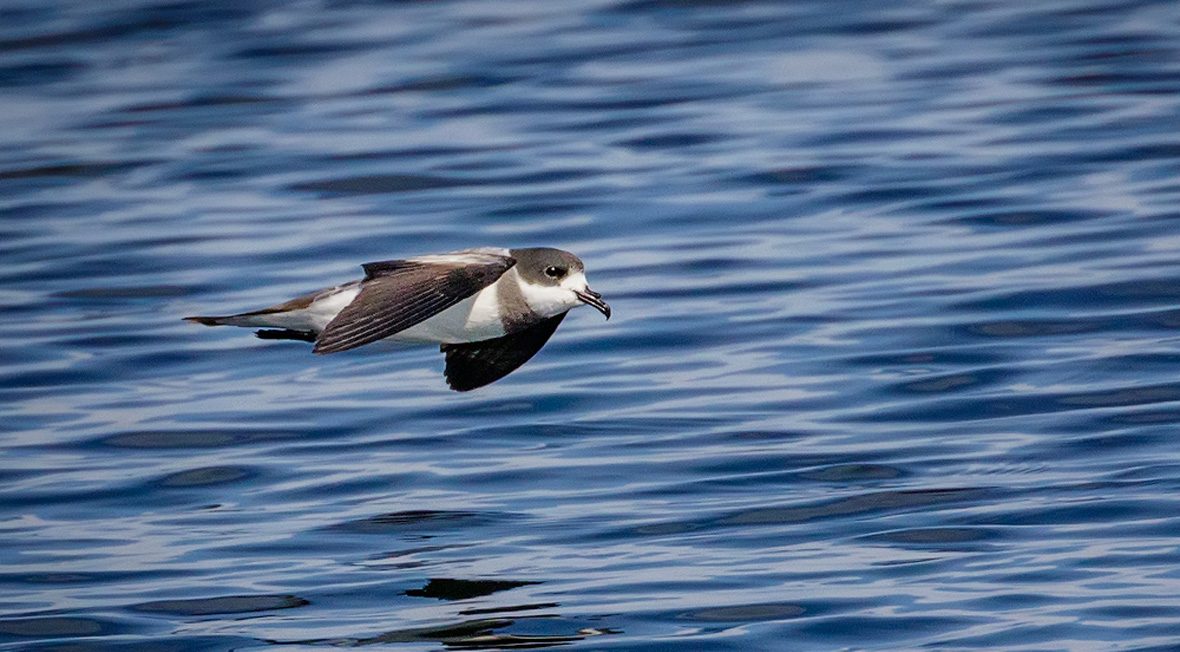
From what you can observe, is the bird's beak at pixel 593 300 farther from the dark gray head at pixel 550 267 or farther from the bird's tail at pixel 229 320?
the bird's tail at pixel 229 320

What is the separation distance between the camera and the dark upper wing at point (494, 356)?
9.89 metres

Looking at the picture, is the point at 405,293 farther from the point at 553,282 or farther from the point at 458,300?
the point at 553,282

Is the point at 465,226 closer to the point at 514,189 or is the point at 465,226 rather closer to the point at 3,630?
the point at 514,189

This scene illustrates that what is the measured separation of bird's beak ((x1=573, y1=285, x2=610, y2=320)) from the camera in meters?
9.27

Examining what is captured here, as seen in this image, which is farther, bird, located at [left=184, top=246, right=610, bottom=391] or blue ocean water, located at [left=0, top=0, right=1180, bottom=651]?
blue ocean water, located at [left=0, top=0, right=1180, bottom=651]

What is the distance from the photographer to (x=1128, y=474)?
34.3 ft

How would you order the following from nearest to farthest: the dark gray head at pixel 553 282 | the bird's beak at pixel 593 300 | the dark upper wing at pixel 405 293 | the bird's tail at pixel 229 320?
the dark upper wing at pixel 405 293, the bird's tail at pixel 229 320, the bird's beak at pixel 593 300, the dark gray head at pixel 553 282

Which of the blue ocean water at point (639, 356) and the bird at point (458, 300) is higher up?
the bird at point (458, 300)

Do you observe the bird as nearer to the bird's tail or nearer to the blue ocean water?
the bird's tail

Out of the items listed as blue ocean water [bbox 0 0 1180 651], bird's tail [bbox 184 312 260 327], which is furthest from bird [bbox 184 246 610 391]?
blue ocean water [bbox 0 0 1180 651]

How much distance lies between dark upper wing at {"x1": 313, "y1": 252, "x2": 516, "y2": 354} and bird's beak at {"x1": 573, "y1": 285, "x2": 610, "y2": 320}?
0.33 m

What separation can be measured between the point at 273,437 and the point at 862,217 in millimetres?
5756

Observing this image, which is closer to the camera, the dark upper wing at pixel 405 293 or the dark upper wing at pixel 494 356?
the dark upper wing at pixel 405 293

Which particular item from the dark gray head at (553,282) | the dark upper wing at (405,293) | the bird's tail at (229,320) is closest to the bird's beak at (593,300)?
the dark gray head at (553,282)
